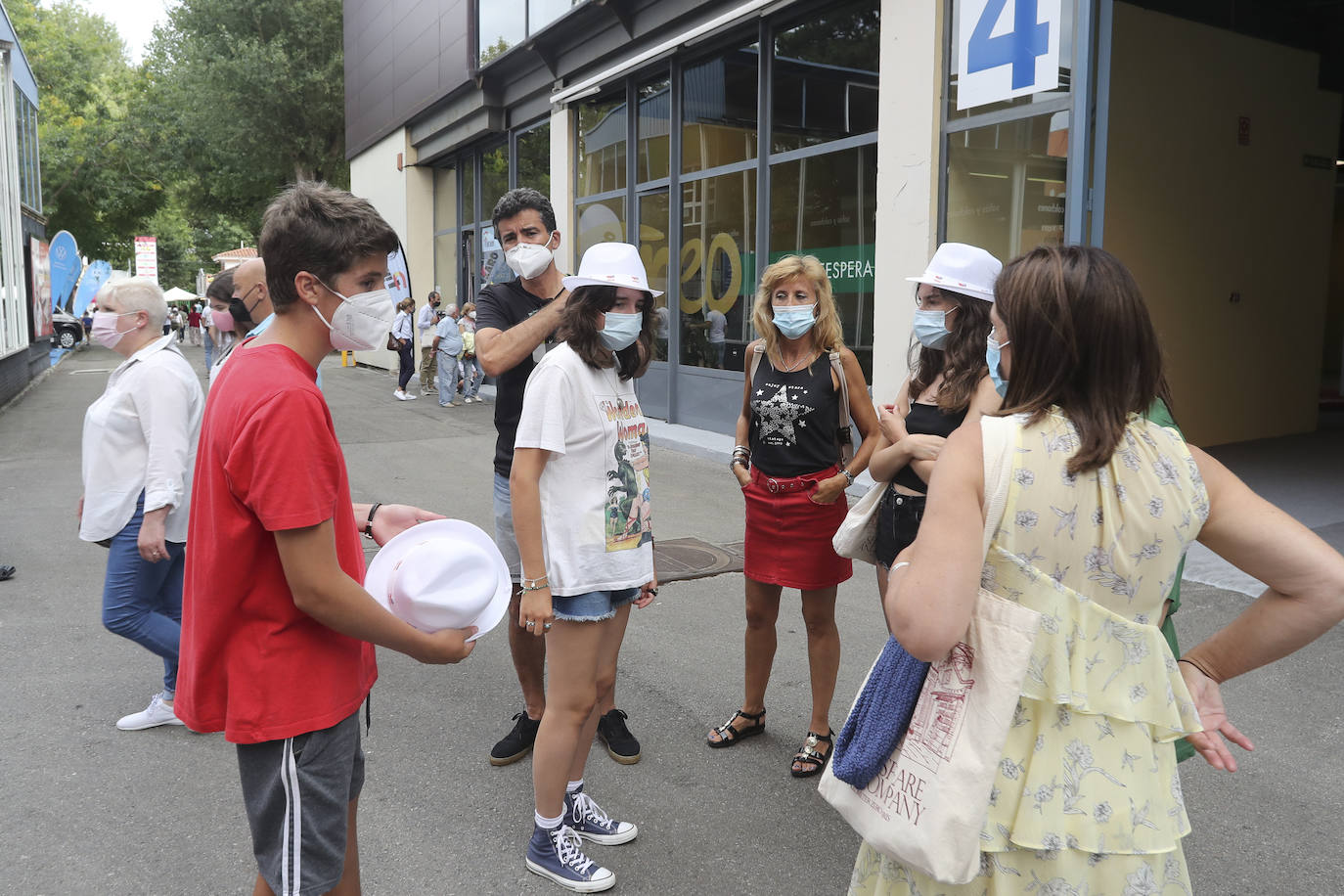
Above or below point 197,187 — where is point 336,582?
below

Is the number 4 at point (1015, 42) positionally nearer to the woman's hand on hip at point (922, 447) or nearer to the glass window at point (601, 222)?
the woman's hand on hip at point (922, 447)

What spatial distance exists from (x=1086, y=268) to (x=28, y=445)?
1361 centimetres

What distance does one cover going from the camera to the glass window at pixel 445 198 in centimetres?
2206

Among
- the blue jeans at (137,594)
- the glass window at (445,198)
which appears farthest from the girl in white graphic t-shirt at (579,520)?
the glass window at (445,198)

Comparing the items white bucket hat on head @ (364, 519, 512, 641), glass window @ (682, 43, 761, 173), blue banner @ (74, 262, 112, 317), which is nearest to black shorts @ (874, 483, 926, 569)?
white bucket hat on head @ (364, 519, 512, 641)

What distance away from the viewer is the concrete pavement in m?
3.07

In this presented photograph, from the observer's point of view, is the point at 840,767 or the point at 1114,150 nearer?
the point at 840,767

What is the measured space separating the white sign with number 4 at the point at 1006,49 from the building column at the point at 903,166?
0.34 m

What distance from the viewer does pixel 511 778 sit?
12.2ft

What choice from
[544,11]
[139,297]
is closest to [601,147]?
[544,11]

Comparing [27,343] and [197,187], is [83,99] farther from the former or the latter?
[27,343]

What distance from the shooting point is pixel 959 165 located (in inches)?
351

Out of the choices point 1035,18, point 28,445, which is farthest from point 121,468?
point 28,445

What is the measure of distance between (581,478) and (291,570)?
1.21 metres
